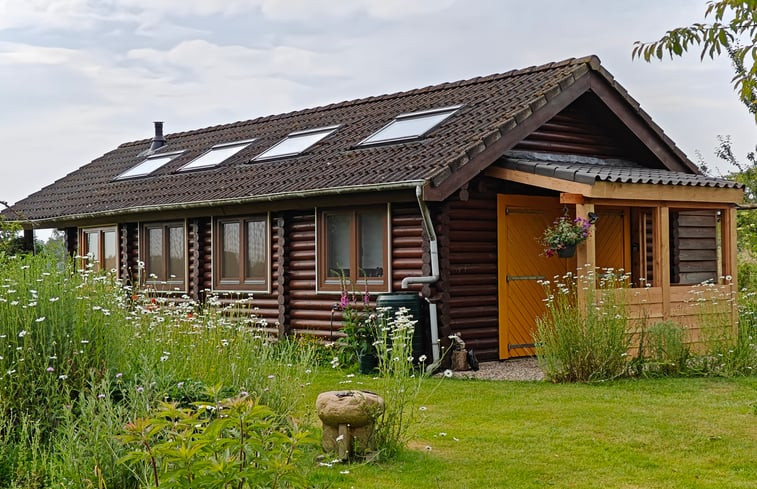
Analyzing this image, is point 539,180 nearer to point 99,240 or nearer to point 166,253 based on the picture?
point 166,253

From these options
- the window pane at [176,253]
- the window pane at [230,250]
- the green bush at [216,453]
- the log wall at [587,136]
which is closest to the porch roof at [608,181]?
the log wall at [587,136]

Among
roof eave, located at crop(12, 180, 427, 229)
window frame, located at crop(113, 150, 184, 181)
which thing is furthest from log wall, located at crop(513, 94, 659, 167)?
window frame, located at crop(113, 150, 184, 181)

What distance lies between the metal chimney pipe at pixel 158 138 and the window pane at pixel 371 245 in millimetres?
10533

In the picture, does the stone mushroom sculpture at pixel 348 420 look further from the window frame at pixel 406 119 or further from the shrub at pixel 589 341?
the window frame at pixel 406 119

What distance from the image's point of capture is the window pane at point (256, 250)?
16031 millimetres

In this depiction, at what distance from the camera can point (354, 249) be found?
14125mm

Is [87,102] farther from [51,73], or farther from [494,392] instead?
[494,392]

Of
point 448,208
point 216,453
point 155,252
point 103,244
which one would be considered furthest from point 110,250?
point 216,453

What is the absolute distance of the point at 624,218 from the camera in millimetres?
15477

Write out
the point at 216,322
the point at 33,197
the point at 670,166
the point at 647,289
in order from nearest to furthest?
1. the point at 216,322
2. the point at 647,289
3. the point at 670,166
4. the point at 33,197

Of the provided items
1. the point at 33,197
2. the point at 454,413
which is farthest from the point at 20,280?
the point at 33,197

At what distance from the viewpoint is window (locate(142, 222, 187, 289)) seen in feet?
58.5

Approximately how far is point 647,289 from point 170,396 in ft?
24.5

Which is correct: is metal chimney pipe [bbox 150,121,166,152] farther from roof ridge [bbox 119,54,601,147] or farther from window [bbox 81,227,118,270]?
window [bbox 81,227,118,270]
